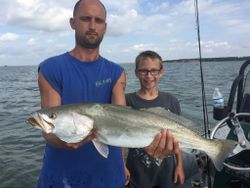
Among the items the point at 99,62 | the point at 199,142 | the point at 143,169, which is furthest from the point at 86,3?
the point at 143,169

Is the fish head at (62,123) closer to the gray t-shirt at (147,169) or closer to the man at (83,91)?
the man at (83,91)

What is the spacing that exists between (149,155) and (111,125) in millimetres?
1722

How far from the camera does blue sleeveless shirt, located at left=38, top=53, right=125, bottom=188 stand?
3984mm

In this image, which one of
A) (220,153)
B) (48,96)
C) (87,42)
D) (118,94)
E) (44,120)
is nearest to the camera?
(44,120)

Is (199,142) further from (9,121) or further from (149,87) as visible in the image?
(9,121)

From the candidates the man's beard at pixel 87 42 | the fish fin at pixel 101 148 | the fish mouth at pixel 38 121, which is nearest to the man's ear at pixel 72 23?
the man's beard at pixel 87 42

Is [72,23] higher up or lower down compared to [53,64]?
higher up

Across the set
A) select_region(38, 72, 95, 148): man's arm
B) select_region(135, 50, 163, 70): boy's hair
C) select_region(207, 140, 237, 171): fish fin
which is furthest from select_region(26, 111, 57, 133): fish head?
select_region(135, 50, 163, 70): boy's hair

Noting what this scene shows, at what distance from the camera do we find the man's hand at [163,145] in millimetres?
3990

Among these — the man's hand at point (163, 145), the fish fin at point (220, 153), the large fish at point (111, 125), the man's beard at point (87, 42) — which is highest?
the man's beard at point (87, 42)

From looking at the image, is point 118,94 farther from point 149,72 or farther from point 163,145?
point 149,72

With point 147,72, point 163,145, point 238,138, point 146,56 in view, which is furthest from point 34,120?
point 238,138

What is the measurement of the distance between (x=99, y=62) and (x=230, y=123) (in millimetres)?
2273

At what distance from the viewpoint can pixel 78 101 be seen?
404 cm
